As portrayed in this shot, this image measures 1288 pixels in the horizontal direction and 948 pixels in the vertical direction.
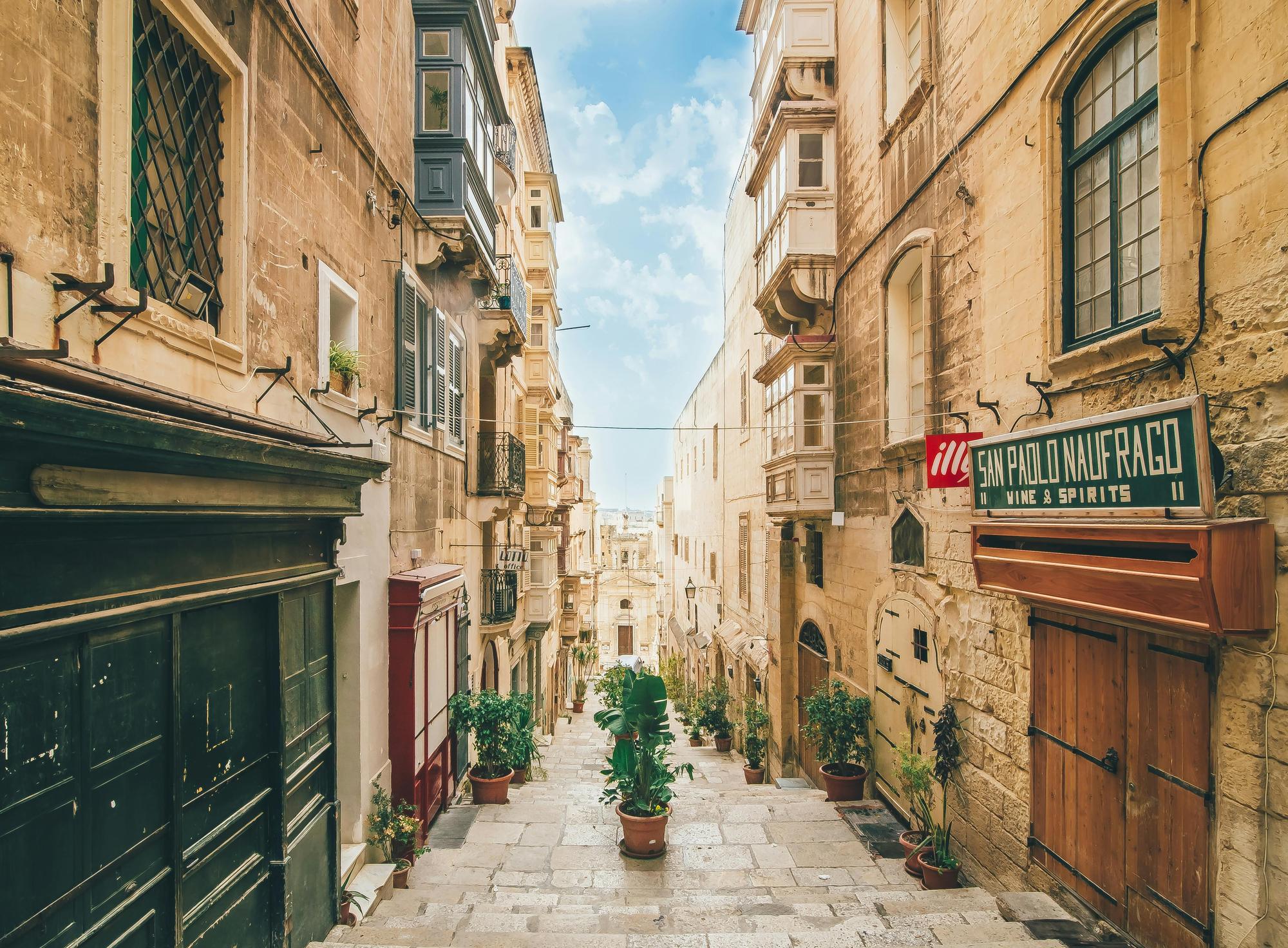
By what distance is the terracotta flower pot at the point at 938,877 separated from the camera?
23.0 ft

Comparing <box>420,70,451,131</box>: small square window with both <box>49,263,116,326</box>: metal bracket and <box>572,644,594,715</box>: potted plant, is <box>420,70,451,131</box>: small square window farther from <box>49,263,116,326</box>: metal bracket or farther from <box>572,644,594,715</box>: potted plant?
<box>572,644,594,715</box>: potted plant

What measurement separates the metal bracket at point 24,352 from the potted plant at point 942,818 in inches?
302

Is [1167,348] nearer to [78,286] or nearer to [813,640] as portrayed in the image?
[78,286]

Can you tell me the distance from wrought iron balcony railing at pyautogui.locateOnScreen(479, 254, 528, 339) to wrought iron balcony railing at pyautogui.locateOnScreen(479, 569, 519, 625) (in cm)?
488

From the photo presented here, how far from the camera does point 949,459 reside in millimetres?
7238

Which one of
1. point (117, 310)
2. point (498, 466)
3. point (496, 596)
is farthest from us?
point (496, 596)

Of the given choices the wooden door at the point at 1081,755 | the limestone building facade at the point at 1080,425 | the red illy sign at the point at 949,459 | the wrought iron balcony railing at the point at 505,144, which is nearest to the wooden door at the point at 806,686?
the limestone building facade at the point at 1080,425

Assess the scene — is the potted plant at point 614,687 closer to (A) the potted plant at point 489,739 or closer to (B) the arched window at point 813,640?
(A) the potted plant at point 489,739

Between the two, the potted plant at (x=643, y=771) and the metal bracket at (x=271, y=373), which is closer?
the metal bracket at (x=271, y=373)

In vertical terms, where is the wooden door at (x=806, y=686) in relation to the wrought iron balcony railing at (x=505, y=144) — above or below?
below

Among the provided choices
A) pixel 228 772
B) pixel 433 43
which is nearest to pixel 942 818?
pixel 228 772

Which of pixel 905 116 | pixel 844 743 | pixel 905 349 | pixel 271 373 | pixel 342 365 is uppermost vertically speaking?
pixel 905 116

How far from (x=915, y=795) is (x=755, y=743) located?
294 inches

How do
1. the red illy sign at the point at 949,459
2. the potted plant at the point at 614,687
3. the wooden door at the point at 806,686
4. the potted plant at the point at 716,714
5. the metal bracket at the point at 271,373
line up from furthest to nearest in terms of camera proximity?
the potted plant at the point at 716,714
the wooden door at the point at 806,686
the potted plant at the point at 614,687
the red illy sign at the point at 949,459
the metal bracket at the point at 271,373
